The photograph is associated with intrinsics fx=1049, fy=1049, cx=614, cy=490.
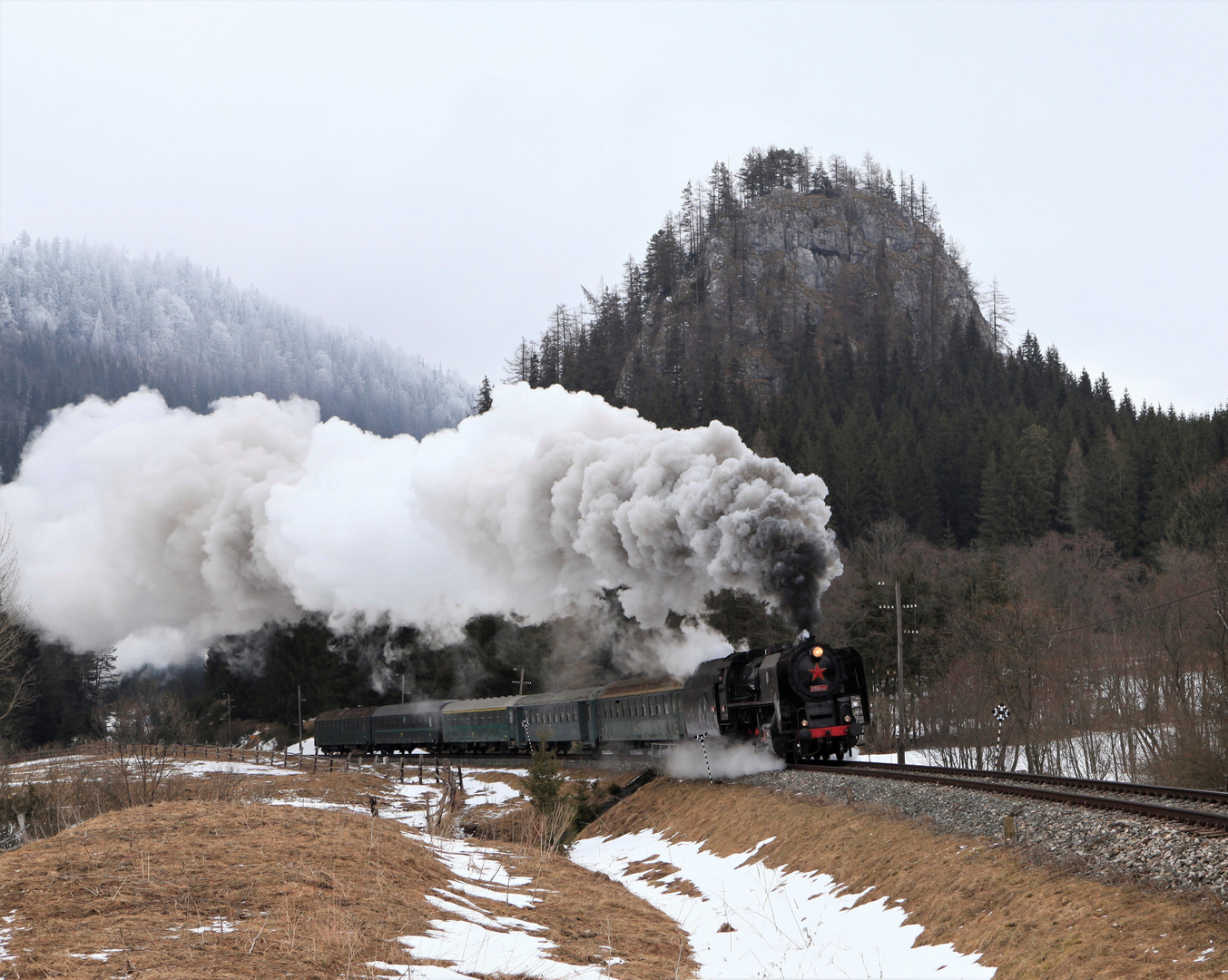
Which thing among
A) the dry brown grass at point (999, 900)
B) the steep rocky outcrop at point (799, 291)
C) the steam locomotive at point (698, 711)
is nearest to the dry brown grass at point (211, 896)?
the dry brown grass at point (999, 900)

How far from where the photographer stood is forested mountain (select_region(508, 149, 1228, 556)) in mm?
87188

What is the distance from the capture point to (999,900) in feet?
40.9

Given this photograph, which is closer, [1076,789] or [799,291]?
[1076,789]

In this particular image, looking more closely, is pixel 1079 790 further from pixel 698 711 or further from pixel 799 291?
pixel 799 291

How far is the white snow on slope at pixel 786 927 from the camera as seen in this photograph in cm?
1234

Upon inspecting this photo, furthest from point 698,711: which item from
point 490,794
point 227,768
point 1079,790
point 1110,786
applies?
point 227,768

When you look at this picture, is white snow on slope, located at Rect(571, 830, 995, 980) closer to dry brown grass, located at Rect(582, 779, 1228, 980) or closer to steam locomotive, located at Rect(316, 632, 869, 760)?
dry brown grass, located at Rect(582, 779, 1228, 980)

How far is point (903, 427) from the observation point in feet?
342

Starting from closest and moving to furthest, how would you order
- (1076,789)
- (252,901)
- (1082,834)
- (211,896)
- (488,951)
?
(488,951)
(252,901)
(211,896)
(1082,834)
(1076,789)

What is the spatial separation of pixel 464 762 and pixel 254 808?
3113 centimetres

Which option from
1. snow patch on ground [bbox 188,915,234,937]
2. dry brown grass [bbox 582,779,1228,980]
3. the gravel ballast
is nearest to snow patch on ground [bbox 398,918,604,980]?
snow patch on ground [bbox 188,915,234,937]

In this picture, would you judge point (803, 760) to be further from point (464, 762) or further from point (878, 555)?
point (878, 555)

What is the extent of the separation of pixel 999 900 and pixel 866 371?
126 m

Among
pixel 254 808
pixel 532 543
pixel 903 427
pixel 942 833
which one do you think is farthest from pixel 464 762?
pixel 903 427
